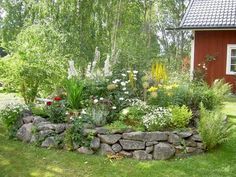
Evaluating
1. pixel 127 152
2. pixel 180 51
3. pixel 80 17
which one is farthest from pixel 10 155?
pixel 180 51

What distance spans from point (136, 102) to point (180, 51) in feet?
90.7

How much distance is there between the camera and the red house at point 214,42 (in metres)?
13.9

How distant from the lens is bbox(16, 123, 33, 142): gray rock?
6.35 m

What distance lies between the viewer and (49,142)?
6.02m

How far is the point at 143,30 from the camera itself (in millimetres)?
26078

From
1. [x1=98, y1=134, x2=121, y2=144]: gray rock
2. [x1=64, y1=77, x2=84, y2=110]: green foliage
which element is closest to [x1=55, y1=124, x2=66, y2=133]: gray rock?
[x1=98, y1=134, x2=121, y2=144]: gray rock

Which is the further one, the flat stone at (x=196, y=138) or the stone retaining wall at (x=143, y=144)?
the flat stone at (x=196, y=138)

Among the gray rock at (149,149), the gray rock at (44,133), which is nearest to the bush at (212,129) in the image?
the gray rock at (149,149)

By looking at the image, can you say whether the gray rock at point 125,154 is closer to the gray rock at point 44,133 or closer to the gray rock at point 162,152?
the gray rock at point 162,152

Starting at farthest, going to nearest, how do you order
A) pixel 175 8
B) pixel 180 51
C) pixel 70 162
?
pixel 180 51 → pixel 175 8 → pixel 70 162

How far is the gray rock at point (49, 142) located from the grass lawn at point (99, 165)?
0.15 meters

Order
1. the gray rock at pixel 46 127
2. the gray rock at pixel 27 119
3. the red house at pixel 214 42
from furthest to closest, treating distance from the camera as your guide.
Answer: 1. the red house at pixel 214 42
2. the gray rock at pixel 27 119
3. the gray rock at pixel 46 127

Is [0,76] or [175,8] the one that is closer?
[0,76]

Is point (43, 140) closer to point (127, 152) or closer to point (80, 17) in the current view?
point (127, 152)
